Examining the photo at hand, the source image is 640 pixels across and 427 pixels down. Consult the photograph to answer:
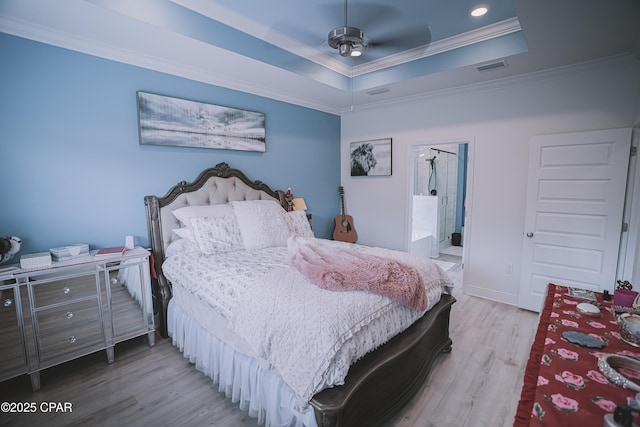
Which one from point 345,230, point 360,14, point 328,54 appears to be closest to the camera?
point 360,14

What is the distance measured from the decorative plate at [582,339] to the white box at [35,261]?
10.2ft

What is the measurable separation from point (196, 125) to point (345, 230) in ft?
8.79

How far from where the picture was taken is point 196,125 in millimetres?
3092

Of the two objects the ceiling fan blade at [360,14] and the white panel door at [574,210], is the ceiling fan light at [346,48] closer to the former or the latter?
the ceiling fan blade at [360,14]

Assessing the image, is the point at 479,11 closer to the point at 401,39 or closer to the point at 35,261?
the point at 401,39

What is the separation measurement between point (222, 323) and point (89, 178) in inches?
69.0

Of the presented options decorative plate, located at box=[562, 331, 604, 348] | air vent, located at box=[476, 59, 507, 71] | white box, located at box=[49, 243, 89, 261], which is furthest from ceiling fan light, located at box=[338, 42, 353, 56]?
white box, located at box=[49, 243, 89, 261]

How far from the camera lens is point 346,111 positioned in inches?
188

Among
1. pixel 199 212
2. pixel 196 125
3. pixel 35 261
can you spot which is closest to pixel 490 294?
pixel 199 212

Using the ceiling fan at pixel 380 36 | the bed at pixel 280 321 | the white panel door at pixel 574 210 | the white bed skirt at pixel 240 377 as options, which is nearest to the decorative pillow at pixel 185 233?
the bed at pixel 280 321

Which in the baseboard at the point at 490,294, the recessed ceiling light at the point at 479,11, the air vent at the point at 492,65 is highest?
the recessed ceiling light at the point at 479,11

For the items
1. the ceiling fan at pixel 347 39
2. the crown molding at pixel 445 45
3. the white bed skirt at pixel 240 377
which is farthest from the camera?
the crown molding at pixel 445 45

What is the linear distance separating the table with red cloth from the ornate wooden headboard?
106 inches

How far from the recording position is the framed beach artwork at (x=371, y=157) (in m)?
4.40
